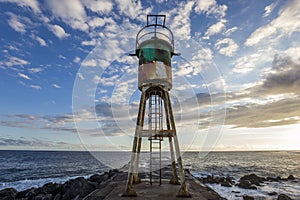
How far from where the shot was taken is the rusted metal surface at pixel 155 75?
9.73 m

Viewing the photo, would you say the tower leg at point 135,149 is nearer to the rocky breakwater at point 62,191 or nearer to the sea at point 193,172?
the rocky breakwater at point 62,191

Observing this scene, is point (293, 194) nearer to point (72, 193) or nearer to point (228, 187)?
point (228, 187)

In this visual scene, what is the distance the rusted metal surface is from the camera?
31.9 ft

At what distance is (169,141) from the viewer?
10.7 m

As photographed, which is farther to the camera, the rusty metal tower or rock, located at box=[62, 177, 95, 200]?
rock, located at box=[62, 177, 95, 200]

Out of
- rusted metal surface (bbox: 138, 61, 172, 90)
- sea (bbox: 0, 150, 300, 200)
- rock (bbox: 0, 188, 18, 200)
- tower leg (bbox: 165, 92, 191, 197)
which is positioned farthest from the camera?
sea (bbox: 0, 150, 300, 200)

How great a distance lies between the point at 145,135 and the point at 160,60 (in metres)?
Result: 3.59

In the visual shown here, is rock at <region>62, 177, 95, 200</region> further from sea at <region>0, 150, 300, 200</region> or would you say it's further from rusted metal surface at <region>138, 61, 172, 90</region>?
sea at <region>0, 150, 300, 200</region>

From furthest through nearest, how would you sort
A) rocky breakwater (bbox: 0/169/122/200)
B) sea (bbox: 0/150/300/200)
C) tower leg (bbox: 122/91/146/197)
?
sea (bbox: 0/150/300/200)
rocky breakwater (bbox: 0/169/122/200)
tower leg (bbox: 122/91/146/197)

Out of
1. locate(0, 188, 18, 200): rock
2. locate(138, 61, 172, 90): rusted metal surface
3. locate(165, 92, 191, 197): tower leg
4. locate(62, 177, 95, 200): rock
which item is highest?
locate(138, 61, 172, 90): rusted metal surface

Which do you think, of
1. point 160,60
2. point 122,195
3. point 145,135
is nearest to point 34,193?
point 122,195

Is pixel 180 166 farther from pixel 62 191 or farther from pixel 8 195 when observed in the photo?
pixel 8 195

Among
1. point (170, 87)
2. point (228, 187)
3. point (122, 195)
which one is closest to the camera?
point (122, 195)

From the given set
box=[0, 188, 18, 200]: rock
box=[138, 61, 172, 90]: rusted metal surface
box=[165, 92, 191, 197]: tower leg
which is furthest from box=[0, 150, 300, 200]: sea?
box=[138, 61, 172, 90]: rusted metal surface
